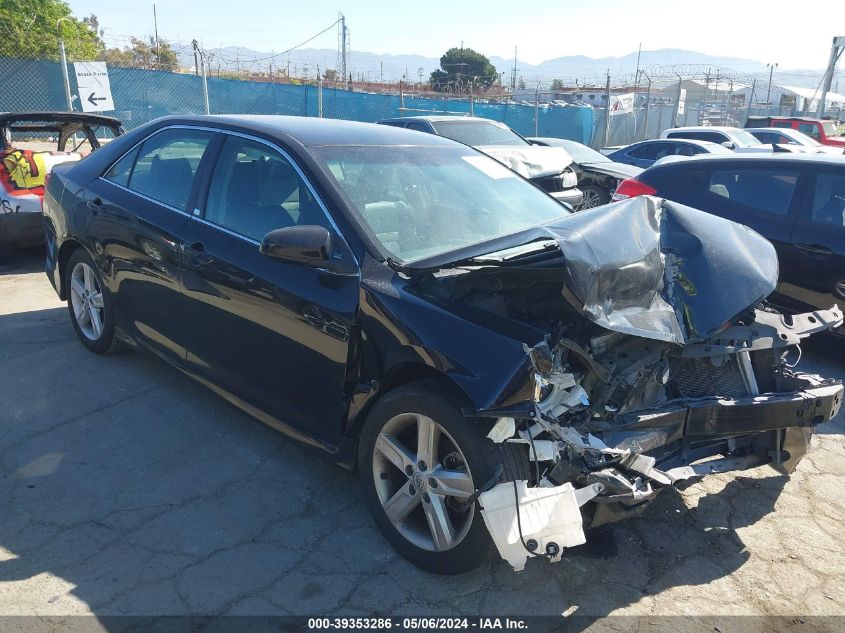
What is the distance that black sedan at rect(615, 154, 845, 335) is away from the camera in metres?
5.28

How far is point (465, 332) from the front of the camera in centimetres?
268

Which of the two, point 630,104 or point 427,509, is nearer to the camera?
point 427,509

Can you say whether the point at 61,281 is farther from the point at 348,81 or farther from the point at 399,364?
the point at 348,81

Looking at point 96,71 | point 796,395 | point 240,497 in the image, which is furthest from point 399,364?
point 96,71

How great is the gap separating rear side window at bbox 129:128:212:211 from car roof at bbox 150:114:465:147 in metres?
0.12

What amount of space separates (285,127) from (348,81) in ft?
95.2

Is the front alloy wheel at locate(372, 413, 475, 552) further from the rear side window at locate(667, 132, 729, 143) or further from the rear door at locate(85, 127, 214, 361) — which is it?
the rear side window at locate(667, 132, 729, 143)

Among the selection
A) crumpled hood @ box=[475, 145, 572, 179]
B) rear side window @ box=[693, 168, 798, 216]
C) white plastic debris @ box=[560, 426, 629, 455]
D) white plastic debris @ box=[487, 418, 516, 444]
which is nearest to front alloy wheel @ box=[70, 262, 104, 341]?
white plastic debris @ box=[487, 418, 516, 444]

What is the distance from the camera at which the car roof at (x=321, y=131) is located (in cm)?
368

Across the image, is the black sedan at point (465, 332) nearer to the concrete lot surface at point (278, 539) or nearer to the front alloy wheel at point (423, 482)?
the front alloy wheel at point (423, 482)

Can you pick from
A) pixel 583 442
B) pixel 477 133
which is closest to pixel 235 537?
pixel 583 442

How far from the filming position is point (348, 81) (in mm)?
31109

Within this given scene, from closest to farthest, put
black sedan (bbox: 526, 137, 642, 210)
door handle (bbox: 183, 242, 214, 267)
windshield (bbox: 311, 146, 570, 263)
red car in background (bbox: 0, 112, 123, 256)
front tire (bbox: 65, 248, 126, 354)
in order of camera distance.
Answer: windshield (bbox: 311, 146, 570, 263), door handle (bbox: 183, 242, 214, 267), front tire (bbox: 65, 248, 126, 354), red car in background (bbox: 0, 112, 123, 256), black sedan (bbox: 526, 137, 642, 210)

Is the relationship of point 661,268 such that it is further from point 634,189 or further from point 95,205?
point 634,189
